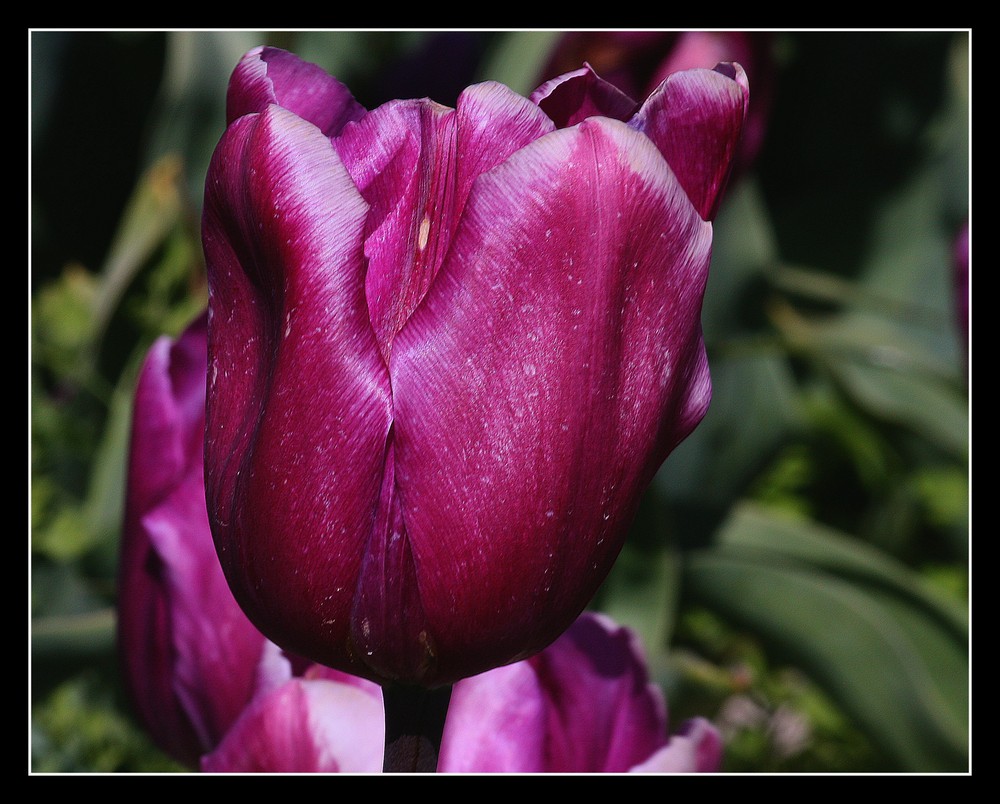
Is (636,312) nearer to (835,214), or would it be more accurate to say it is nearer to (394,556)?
(394,556)

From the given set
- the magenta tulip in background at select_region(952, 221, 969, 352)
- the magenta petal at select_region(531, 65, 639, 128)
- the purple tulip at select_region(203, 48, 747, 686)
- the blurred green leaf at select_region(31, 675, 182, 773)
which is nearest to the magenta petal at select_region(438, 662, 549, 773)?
the purple tulip at select_region(203, 48, 747, 686)

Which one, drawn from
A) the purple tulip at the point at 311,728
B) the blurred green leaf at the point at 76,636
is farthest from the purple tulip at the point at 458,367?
the blurred green leaf at the point at 76,636

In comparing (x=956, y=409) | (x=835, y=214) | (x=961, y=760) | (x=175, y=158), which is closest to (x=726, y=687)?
(x=961, y=760)

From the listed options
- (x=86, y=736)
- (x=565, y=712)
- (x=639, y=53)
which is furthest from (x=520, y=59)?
(x=86, y=736)

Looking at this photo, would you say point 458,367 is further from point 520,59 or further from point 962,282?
point 962,282

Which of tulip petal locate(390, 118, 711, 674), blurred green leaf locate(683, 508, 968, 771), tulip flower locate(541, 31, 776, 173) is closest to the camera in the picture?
tulip petal locate(390, 118, 711, 674)

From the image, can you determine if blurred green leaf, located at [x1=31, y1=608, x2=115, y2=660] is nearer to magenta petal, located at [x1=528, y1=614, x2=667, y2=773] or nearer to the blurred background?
the blurred background
